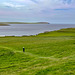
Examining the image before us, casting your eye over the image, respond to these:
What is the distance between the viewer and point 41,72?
46.2 ft

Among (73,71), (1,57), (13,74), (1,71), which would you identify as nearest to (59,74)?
(73,71)

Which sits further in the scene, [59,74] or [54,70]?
[54,70]

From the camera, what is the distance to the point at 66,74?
44.0 feet

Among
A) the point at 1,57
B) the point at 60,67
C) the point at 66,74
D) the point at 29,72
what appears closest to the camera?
the point at 66,74

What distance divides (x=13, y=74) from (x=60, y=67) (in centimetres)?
607

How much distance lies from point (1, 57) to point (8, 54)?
1934 millimetres

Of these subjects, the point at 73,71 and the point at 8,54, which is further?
the point at 8,54

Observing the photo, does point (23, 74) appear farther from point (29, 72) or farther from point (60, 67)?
point (60, 67)

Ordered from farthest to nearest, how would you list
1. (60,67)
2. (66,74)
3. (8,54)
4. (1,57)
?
(8,54)
(1,57)
(60,67)
(66,74)

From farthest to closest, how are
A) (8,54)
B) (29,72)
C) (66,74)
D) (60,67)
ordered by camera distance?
(8,54), (60,67), (29,72), (66,74)

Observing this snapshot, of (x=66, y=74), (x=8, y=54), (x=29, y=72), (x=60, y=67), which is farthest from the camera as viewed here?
(x=8, y=54)

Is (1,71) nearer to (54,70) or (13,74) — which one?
(13,74)

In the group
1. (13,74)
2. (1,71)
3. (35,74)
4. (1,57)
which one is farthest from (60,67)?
(1,57)

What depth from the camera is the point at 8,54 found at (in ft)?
79.1
